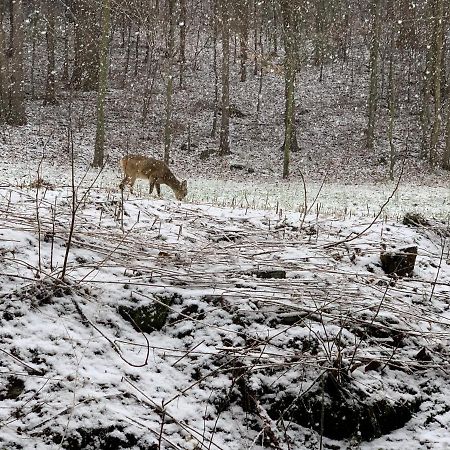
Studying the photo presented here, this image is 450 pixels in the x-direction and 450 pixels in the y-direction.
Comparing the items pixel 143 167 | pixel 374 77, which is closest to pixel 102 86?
pixel 143 167

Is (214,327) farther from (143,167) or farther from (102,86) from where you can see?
(102,86)

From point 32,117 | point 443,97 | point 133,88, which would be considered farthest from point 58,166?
point 443,97

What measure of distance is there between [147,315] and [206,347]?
1.48ft

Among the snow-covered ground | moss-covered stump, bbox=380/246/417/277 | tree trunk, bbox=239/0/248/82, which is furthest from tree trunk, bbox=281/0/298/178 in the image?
the snow-covered ground

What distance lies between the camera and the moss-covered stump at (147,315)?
3.26 metres

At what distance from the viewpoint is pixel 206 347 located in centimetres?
311

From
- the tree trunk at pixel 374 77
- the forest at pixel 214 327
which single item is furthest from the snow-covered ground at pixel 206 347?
the tree trunk at pixel 374 77

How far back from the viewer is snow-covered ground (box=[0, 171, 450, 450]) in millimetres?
2602

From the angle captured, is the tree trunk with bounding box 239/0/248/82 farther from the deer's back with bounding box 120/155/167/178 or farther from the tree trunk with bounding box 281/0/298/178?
the deer's back with bounding box 120/155/167/178

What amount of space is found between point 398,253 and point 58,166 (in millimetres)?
18070

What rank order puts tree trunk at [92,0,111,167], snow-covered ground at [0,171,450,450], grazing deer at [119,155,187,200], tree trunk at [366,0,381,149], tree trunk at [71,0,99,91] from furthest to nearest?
tree trunk at [71,0,99,91], tree trunk at [366,0,381,149], tree trunk at [92,0,111,167], grazing deer at [119,155,187,200], snow-covered ground at [0,171,450,450]

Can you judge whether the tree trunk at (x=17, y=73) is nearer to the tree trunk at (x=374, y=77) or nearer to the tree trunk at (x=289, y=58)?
the tree trunk at (x=289, y=58)

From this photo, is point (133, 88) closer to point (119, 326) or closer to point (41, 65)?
point (41, 65)

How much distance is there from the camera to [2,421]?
2.40 m
